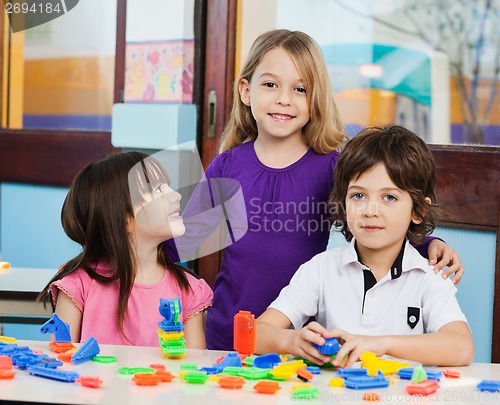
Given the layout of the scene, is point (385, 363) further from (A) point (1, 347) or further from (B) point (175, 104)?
(B) point (175, 104)

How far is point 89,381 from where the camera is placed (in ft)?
4.06

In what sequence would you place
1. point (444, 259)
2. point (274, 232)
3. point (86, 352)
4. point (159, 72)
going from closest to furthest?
point (86, 352), point (444, 259), point (274, 232), point (159, 72)

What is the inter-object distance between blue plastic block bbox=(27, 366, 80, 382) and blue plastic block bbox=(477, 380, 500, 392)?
0.61 meters

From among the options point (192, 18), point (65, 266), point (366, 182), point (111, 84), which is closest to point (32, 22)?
point (111, 84)

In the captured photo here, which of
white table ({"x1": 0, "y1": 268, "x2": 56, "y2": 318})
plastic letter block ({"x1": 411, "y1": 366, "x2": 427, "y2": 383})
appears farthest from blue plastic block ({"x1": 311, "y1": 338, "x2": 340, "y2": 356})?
white table ({"x1": 0, "y1": 268, "x2": 56, "y2": 318})

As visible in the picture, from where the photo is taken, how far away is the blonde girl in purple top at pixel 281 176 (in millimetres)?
1953

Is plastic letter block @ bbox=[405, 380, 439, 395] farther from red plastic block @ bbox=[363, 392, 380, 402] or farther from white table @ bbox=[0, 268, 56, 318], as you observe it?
white table @ bbox=[0, 268, 56, 318]

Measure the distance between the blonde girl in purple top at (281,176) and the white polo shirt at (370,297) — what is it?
24cm

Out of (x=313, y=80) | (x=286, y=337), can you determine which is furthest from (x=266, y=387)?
(x=313, y=80)

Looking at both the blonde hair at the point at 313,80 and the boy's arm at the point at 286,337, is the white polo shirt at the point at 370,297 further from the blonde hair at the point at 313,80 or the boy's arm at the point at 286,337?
the blonde hair at the point at 313,80

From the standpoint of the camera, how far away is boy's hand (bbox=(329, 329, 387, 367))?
1380mm

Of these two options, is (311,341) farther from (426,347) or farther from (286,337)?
(426,347)

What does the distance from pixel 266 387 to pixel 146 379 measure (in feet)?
0.58

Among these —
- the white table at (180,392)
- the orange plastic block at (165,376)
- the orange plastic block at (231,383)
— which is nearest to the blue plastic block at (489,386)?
the white table at (180,392)
